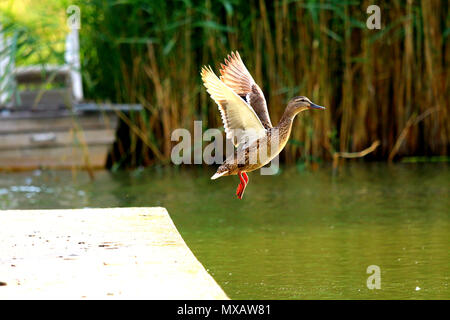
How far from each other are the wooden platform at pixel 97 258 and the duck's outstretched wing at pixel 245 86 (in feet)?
2.50

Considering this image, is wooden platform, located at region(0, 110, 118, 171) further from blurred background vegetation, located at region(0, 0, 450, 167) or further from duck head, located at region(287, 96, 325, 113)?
duck head, located at region(287, 96, 325, 113)

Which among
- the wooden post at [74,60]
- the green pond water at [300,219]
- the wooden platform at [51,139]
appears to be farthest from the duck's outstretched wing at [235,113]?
the wooden platform at [51,139]

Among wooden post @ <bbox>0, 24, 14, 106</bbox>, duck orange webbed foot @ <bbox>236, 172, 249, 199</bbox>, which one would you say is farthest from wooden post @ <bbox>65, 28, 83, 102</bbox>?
duck orange webbed foot @ <bbox>236, 172, 249, 199</bbox>

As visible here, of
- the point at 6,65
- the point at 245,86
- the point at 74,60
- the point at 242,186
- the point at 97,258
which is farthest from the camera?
the point at 74,60

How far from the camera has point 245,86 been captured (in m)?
4.88

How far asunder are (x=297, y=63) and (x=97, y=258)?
18.9ft

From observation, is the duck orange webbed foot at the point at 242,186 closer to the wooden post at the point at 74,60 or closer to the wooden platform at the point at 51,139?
the wooden post at the point at 74,60

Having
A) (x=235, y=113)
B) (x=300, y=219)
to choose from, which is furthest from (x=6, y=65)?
(x=235, y=113)

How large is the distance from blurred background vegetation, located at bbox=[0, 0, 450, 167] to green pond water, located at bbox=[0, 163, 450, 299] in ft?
1.50

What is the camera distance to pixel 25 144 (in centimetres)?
1002

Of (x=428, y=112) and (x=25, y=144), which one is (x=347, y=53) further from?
(x=25, y=144)

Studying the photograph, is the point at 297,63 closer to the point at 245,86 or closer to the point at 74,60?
the point at 74,60

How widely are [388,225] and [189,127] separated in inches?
146

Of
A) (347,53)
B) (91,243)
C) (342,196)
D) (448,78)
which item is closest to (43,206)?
(342,196)
